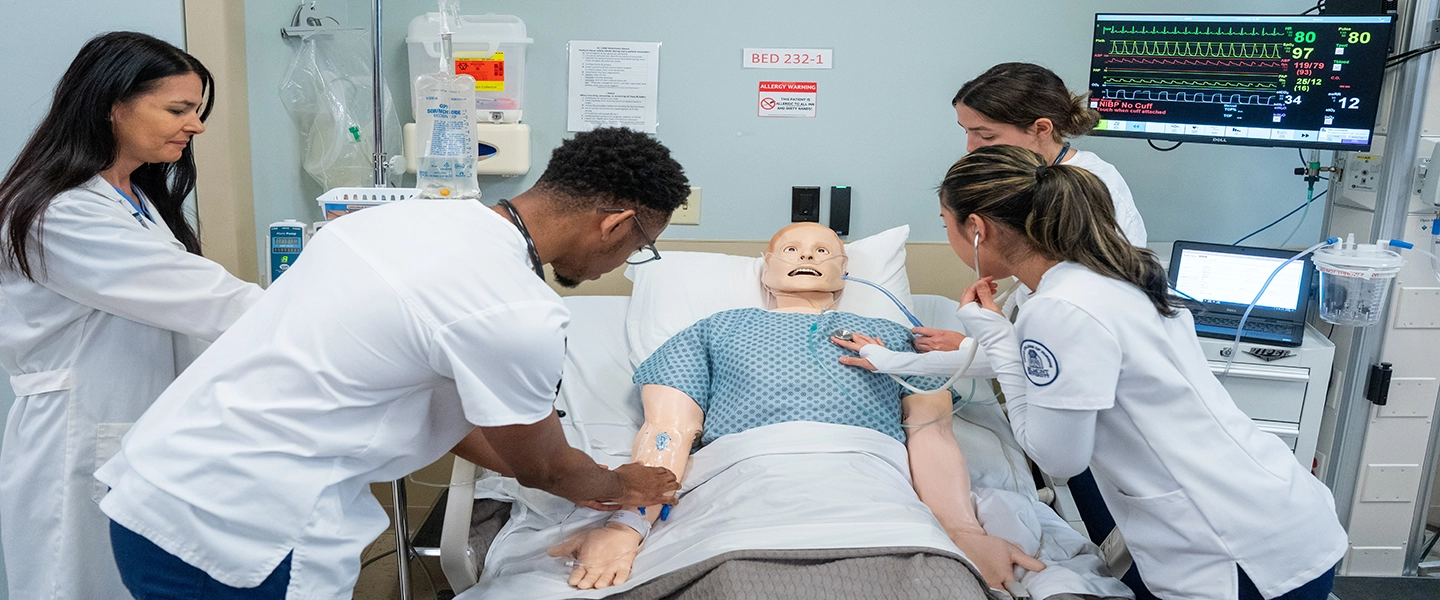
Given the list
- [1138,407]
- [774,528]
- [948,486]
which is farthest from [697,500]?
[1138,407]

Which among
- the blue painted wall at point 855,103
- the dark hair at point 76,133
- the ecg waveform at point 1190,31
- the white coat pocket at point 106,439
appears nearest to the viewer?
the dark hair at point 76,133

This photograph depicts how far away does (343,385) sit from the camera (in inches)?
46.1

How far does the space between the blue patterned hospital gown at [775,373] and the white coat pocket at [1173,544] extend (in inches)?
26.1

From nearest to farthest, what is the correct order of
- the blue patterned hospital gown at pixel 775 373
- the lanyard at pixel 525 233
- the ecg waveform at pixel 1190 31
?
the lanyard at pixel 525 233
the blue patterned hospital gown at pixel 775 373
the ecg waveform at pixel 1190 31

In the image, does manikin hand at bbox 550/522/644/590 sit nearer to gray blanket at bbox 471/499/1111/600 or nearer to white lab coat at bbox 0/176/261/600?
gray blanket at bbox 471/499/1111/600

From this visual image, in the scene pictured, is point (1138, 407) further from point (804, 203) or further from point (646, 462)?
point (804, 203)

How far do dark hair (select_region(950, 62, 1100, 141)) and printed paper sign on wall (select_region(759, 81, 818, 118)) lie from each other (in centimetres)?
70

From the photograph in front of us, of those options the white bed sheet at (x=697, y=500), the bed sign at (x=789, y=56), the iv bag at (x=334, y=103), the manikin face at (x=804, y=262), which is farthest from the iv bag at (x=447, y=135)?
the bed sign at (x=789, y=56)

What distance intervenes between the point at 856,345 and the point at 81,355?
57.5 inches

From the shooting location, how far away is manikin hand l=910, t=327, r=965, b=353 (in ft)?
7.32

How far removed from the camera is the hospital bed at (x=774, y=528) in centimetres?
157

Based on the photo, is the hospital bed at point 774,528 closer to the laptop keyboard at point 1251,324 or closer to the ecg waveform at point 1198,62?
the laptop keyboard at point 1251,324

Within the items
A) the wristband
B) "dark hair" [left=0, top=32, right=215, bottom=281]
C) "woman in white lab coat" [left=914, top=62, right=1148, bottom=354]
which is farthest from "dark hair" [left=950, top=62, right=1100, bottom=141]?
"dark hair" [left=0, top=32, right=215, bottom=281]

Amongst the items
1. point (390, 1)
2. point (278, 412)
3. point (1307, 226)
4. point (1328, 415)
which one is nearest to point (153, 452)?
point (278, 412)
